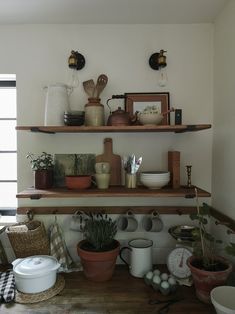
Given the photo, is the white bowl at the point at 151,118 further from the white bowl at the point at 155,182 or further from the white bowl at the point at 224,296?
the white bowl at the point at 224,296

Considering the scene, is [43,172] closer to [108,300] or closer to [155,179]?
[155,179]

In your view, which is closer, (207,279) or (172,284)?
(207,279)

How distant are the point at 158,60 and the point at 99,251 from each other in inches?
47.7

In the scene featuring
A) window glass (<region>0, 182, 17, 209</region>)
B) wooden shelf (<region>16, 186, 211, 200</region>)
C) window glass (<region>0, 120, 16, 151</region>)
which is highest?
window glass (<region>0, 120, 16, 151</region>)

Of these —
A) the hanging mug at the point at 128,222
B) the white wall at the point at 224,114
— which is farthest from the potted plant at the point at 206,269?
the hanging mug at the point at 128,222

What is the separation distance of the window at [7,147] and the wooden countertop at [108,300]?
774 millimetres

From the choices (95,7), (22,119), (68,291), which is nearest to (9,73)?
(22,119)

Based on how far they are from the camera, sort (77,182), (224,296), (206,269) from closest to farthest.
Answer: (224,296) → (206,269) → (77,182)

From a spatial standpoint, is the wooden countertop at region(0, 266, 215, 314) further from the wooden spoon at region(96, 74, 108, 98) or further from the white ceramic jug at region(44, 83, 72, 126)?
the wooden spoon at region(96, 74, 108, 98)

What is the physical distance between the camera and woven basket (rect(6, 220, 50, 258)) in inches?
61.2

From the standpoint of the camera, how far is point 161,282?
1.35 m

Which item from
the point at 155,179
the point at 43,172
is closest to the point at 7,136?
the point at 43,172

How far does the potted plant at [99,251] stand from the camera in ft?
4.75

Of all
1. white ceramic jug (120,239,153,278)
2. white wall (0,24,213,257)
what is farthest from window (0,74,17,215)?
white ceramic jug (120,239,153,278)
